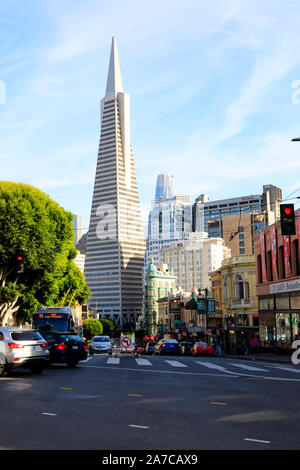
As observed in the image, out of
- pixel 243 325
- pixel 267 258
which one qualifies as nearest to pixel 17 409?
pixel 267 258

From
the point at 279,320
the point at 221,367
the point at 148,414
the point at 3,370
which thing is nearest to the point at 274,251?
the point at 279,320

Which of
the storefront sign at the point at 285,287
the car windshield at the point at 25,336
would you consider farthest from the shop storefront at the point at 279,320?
the car windshield at the point at 25,336

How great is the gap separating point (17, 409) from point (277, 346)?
3351 centimetres

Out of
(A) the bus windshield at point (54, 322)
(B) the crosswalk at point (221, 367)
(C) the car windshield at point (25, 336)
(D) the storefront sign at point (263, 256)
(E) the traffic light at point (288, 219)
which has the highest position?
(D) the storefront sign at point (263, 256)

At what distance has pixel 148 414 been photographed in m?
9.97

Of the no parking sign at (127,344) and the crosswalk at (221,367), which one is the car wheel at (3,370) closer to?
the crosswalk at (221,367)

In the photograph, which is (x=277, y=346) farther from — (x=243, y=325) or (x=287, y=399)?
(x=287, y=399)

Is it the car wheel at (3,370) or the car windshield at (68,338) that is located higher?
the car windshield at (68,338)

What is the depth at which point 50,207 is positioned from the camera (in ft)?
136

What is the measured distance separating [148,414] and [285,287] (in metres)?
32.2

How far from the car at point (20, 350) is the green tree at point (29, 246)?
17.7 meters

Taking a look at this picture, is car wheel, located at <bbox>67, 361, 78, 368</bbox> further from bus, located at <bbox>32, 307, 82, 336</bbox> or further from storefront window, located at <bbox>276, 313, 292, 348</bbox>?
storefront window, located at <bbox>276, 313, 292, 348</bbox>

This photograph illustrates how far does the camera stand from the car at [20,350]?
17.3 metres
